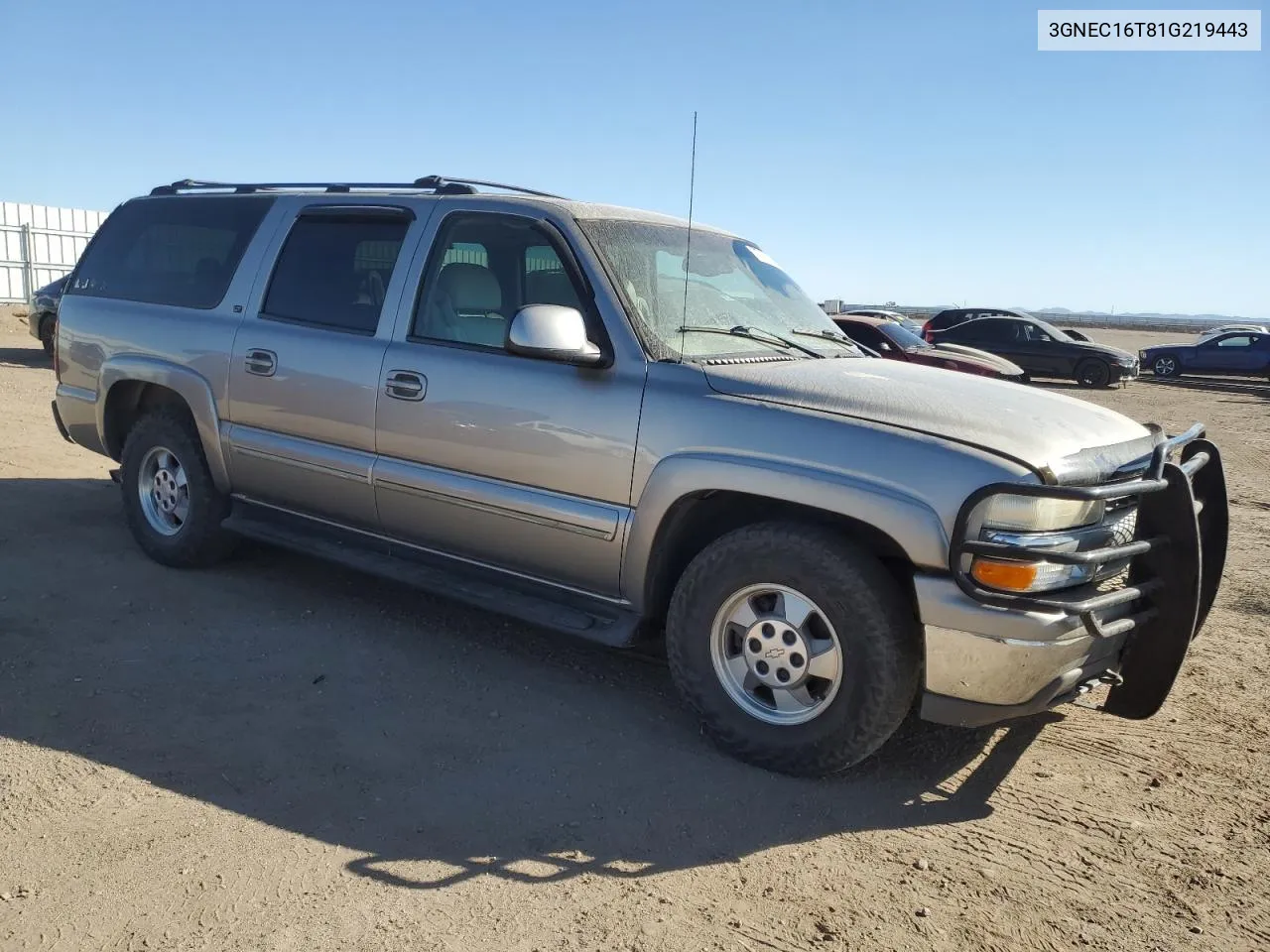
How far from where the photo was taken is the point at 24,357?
55.2 ft

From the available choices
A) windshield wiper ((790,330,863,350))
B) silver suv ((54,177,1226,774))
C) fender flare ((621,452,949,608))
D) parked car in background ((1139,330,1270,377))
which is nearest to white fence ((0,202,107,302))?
silver suv ((54,177,1226,774))

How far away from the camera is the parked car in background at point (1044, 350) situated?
2238 cm

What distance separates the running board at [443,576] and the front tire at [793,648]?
344 millimetres

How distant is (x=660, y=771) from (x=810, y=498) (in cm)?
110

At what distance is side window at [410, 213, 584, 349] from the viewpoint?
4324 mm

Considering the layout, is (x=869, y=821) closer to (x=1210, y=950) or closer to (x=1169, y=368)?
(x=1210, y=950)

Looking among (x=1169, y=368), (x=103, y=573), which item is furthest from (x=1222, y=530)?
(x=1169, y=368)

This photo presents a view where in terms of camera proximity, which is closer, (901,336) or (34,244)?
(901,336)

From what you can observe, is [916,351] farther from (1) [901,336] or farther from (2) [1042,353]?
(2) [1042,353]

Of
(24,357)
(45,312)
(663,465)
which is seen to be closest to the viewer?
(663,465)

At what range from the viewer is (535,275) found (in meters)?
4.34

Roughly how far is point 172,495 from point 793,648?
12.2 ft

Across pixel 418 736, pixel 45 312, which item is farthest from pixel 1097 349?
pixel 418 736

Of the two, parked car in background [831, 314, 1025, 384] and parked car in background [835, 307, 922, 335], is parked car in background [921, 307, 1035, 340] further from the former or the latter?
parked car in background [831, 314, 1025, 384]
